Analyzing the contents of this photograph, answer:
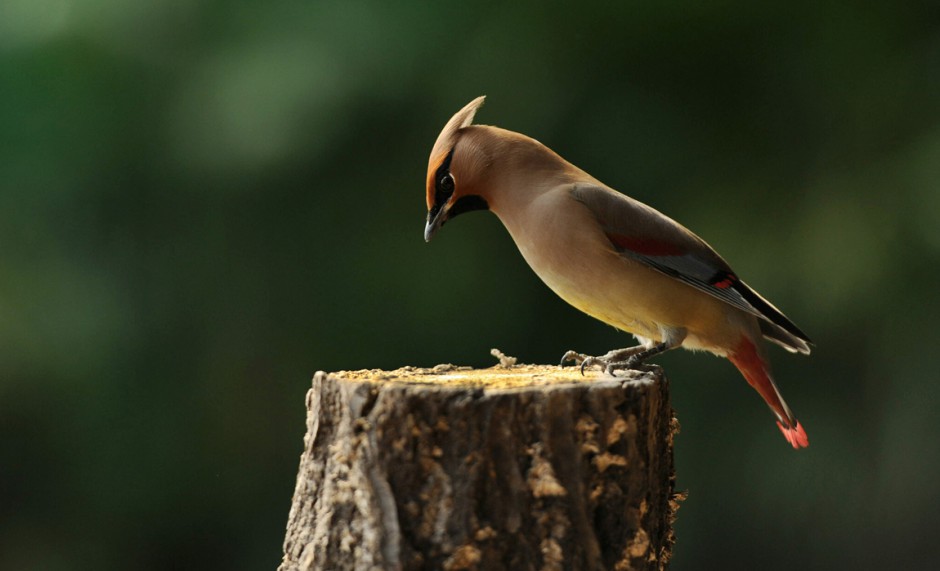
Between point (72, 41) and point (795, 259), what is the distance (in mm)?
3184

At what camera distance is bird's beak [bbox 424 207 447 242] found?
9.02ft

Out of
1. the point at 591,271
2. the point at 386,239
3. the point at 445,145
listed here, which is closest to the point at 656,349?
the point at 591,271

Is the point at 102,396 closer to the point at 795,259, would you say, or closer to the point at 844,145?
the point at 795,259

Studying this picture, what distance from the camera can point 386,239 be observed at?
4.37 meters

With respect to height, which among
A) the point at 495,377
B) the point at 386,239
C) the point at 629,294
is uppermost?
the point at 386,239

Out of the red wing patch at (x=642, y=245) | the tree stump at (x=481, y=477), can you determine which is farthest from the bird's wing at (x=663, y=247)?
the tree stump at (x=481, y=477)

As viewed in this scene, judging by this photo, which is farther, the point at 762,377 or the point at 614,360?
the point at 762,377

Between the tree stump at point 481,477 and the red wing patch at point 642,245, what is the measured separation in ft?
1.94

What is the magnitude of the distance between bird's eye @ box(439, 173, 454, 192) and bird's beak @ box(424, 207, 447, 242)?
2.1 inches

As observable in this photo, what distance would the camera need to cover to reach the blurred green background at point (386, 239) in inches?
171

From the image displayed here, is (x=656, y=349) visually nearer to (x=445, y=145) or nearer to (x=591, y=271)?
(x=591, y=271)

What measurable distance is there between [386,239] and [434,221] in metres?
1.63

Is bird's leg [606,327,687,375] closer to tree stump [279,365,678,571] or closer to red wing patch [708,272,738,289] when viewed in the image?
red wing patch [708,272,738,289]

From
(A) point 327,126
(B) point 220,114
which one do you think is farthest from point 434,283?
(B) point 220,114
